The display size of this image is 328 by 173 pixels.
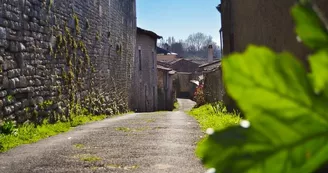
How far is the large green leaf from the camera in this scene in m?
0.18

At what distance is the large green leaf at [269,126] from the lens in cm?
18

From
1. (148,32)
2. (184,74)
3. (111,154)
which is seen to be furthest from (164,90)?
(111,154)

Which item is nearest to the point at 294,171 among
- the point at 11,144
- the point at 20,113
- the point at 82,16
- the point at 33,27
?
the point at 11,144

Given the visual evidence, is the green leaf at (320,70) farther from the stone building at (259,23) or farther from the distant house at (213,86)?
the distant house at (213,86)

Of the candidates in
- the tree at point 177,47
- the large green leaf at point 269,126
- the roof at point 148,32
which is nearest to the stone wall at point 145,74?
the roof at point 148,32

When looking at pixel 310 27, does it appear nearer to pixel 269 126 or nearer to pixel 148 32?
pixel 269 126

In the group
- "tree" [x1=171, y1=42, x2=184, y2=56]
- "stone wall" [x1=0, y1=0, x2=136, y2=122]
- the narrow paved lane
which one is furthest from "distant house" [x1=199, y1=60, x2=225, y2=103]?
"tree" [x1=171, y1=42, x2=184, y2=56]

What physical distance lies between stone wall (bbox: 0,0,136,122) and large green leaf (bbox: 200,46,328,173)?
6423 millimetres

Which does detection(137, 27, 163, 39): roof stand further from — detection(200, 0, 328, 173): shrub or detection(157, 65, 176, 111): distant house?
detection(200, 0, 328, 173): shrub

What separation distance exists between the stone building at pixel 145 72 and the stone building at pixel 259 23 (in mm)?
11436

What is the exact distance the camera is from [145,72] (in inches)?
911

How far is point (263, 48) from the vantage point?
6.6 inches

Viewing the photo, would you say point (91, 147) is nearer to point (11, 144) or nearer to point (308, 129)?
point (11, 144)

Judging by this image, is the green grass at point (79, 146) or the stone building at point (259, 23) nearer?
the stone building at point (259, 23)
